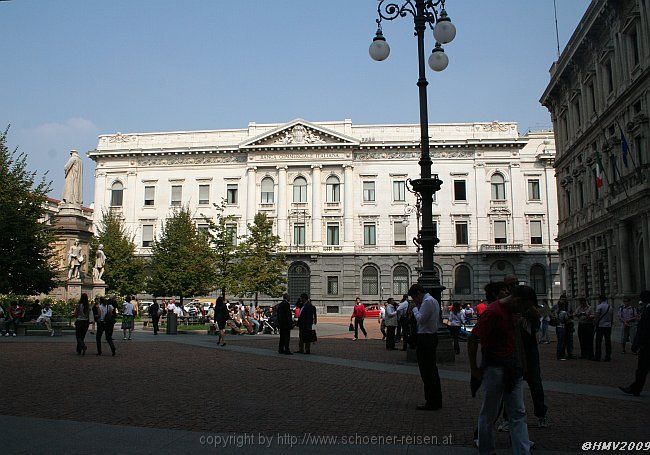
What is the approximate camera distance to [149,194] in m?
60.6

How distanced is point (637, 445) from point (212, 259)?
127 feet

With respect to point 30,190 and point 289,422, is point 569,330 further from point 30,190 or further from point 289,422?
point 30,190

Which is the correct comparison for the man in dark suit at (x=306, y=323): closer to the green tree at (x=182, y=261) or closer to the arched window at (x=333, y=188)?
the green tree at (x=182, y=261)

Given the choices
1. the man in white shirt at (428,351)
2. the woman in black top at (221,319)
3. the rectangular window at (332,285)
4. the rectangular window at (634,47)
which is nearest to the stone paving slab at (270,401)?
the man in white shirt at (428,351)

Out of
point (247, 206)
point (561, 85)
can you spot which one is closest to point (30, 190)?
point (247, 206)

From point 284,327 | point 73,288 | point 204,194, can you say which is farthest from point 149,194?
point 284,327

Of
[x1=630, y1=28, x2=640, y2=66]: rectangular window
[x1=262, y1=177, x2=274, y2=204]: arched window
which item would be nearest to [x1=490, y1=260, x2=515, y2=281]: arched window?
[x1=262, y1=177, x2=274, y2=204]: arched window

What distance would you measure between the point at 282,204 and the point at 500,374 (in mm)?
51888

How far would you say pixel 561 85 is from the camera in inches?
1598

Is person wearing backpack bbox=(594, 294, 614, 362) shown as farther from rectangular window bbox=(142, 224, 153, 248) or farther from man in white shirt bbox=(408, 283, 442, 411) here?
rectangular window bbox=(142, 224, 153, 248)

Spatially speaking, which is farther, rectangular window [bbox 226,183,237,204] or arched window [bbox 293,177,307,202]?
rectangular window [bbox 226,183,237,204]

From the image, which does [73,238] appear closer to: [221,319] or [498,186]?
[221,319]

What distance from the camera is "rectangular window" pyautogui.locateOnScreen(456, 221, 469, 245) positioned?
5619 cm

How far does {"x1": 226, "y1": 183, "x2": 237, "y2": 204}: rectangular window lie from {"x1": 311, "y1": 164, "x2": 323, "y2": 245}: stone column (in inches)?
313
